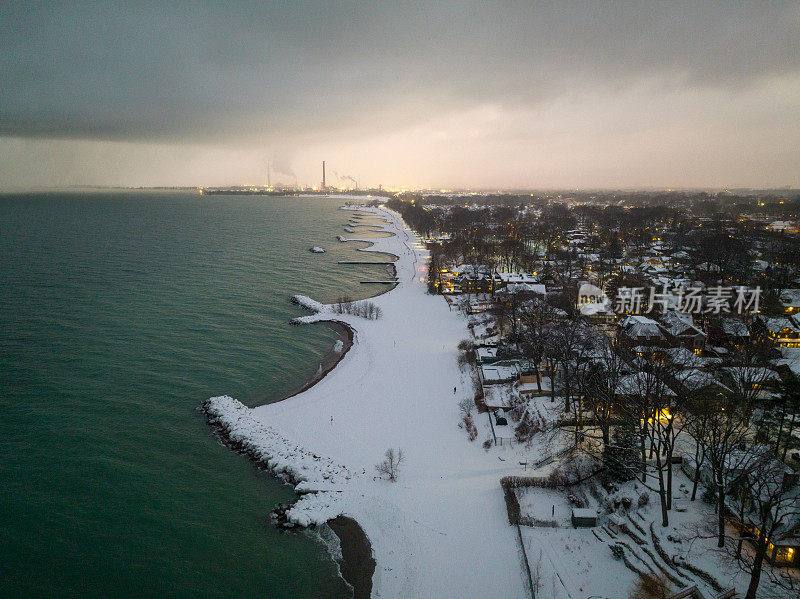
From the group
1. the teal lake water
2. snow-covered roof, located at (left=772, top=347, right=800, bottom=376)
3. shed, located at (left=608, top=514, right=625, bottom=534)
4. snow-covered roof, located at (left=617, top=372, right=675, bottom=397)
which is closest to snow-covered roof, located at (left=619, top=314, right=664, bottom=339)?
snow-covered roof, located at (left=772, top=347, right=800, bottom=376)

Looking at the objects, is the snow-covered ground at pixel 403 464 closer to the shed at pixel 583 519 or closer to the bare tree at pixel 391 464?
the bare tree at pixel 391 464

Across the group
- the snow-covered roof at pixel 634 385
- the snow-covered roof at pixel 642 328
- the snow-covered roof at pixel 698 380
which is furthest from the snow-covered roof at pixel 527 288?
the snow-covered roof at pixel 634 385

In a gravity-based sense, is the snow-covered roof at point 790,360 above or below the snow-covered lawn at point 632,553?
above

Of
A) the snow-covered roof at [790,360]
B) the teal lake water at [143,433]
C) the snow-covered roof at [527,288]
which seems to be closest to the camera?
the teal lake water at [143,433]

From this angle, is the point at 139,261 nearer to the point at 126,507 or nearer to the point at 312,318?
the point at 312,318

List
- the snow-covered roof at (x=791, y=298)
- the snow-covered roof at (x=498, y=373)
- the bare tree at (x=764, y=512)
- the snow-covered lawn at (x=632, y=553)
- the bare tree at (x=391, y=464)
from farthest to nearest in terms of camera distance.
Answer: the snow-covered roof at (x=791, y=298), the snow-covered roof at (x=498, y=373), the bare tree at (x=391, y=464), the snow-covered lawn at (x=632, y=553), the bare tree at (x=764, y=512)

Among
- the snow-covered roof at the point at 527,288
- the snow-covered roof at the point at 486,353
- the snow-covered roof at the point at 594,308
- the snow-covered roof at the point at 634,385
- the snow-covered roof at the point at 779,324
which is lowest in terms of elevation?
the snow-covered roof at the point at 486,353

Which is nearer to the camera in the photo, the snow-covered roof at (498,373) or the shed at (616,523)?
the shed at (616,523)

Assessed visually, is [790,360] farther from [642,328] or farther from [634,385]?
[634,385]
